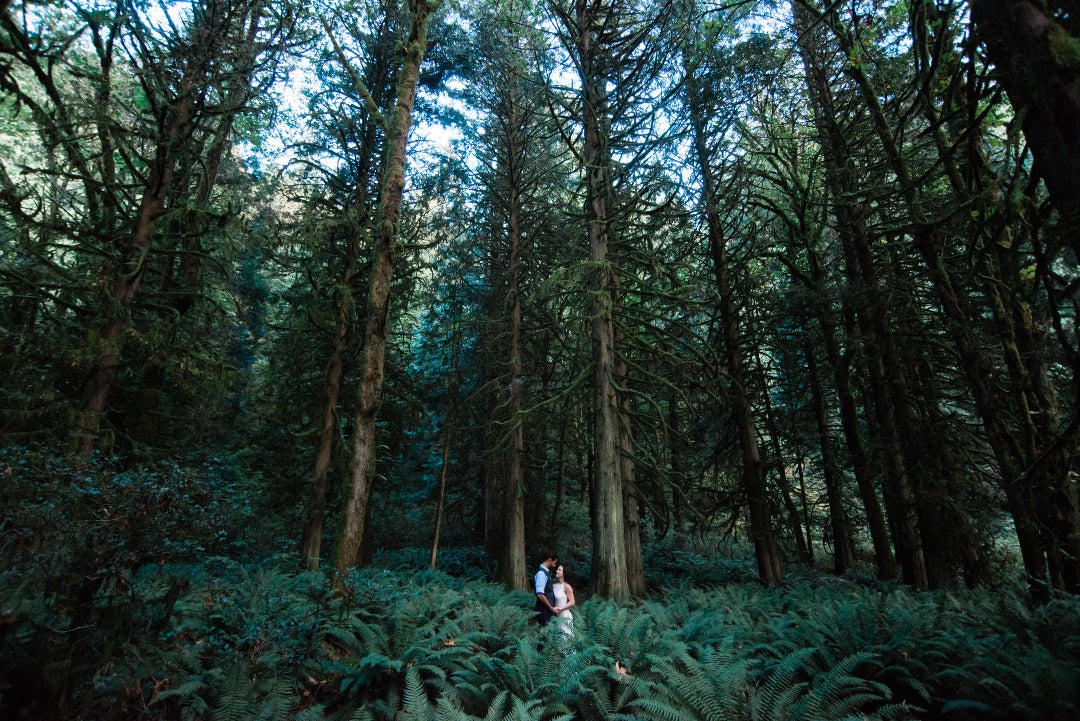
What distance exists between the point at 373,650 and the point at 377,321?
169 inches

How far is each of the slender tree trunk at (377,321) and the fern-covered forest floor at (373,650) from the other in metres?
0.79

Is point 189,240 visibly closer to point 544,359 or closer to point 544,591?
point 544,359

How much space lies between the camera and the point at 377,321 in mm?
7383

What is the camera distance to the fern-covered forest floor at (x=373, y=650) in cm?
395

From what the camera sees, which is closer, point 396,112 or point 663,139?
point 396,112

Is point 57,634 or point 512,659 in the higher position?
point 57,634

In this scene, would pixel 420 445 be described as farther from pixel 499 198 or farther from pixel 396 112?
pixel 396 112

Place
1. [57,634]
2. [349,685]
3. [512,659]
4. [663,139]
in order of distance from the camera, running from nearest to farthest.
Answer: [57,634] < [349,685] < [512,659] < [663,139]

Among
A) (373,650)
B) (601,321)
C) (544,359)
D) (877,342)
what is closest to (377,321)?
(601,321)

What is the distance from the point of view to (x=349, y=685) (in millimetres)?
5078

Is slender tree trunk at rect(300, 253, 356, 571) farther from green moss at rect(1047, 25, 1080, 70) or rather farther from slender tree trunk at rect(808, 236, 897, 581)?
green moss at rect(1047, 25, 1080, 70)

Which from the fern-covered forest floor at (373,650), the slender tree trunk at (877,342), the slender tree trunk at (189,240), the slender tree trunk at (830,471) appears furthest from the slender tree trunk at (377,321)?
the slender tree trunk at (830,471)

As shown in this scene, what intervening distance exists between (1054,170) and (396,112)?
8036mm

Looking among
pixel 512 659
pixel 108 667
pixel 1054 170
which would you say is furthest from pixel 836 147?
pixel 108 667
